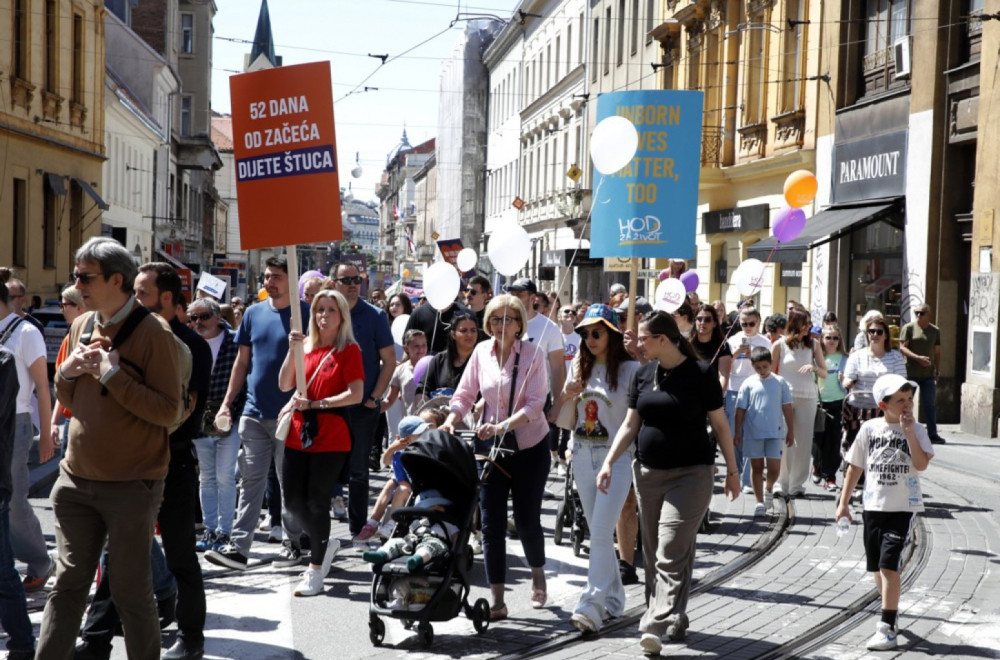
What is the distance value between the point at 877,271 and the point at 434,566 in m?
16.7

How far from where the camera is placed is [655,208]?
445 inches

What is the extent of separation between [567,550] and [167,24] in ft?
191

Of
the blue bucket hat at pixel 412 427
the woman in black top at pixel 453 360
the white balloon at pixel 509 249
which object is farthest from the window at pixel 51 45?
the blue bucket hat at pixel 412 427

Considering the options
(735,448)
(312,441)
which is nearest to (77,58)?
(735,448)

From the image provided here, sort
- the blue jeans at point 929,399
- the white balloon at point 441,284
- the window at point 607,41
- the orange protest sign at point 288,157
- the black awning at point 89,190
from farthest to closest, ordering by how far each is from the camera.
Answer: the window at point 607,41 < the black awning at point 89,190 < the blue jeans at point 929,399 < the white balloon at point 441,284 < the orange protest sign at point 288,157

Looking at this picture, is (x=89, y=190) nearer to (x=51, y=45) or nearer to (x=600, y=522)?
(x=51, y=45)

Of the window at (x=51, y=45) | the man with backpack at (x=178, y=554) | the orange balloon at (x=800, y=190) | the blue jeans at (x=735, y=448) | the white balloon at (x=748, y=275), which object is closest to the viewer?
the man with backpack at (x=178, y=554)

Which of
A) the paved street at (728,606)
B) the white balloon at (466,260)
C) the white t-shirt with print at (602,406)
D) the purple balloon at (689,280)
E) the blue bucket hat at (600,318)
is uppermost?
the white balloon at (466,260)

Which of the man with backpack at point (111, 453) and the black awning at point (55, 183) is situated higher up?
the black awning at point (55, 183)

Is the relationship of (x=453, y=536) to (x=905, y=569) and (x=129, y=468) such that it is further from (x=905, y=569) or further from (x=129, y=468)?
(x=905, y=569)

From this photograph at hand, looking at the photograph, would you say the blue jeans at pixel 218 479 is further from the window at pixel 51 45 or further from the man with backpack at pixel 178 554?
the window at pixel 51 45

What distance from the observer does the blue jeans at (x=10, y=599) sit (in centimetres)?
564

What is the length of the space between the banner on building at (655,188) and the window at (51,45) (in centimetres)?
2394

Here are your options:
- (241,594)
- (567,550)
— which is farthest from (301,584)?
(567,550)
